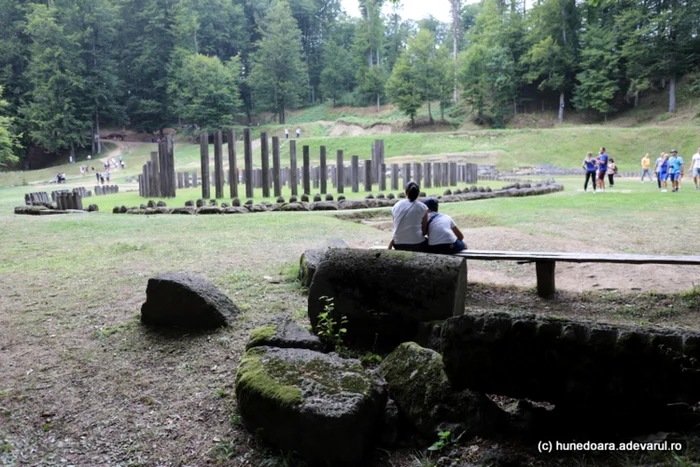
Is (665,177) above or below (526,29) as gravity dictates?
below

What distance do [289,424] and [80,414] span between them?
68.8 inches

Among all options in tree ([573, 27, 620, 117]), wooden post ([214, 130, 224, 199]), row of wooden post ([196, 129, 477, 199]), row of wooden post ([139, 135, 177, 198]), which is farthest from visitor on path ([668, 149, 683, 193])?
tree ([573, 27, 620, 117])

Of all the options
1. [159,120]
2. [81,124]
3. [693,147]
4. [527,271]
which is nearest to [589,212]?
[527,271]

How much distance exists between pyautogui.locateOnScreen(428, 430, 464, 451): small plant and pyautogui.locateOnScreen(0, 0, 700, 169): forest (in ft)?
164

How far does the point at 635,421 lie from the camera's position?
9.41 feet

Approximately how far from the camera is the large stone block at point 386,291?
15.3 ft

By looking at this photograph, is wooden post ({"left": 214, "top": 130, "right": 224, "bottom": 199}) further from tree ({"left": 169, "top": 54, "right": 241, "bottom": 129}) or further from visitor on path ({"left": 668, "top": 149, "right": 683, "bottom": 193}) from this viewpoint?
tree ({"left": 169, "top": 54, "right": 241, "bottom": 129})

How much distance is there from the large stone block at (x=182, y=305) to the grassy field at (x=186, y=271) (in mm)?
190

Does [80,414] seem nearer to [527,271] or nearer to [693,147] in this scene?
[527,271]

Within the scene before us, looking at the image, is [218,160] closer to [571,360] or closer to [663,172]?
[663,172]

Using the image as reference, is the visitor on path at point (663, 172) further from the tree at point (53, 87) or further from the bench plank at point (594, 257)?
the tree at point (53, 87)

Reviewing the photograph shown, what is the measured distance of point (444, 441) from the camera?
3203 millimetres

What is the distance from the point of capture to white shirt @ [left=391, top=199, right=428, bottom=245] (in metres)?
6.52

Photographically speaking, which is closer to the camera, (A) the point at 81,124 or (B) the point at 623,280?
(B) the point at 623,280
